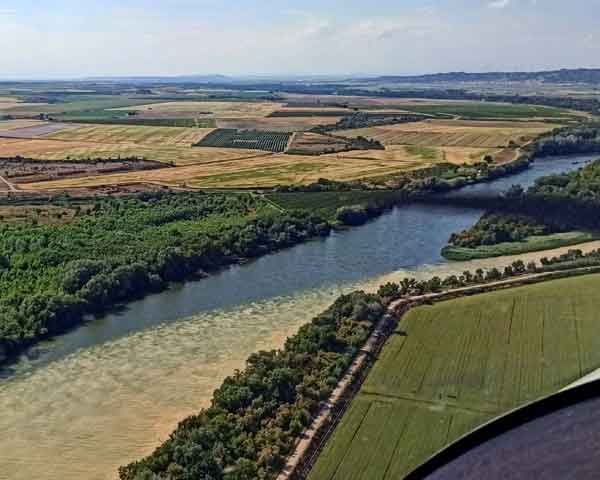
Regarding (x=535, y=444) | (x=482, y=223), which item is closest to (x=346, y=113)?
(x=482, y=223)

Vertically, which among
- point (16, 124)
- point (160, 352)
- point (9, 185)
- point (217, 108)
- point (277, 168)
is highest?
point (217, 108)

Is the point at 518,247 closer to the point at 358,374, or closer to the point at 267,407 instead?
the point at 358,374

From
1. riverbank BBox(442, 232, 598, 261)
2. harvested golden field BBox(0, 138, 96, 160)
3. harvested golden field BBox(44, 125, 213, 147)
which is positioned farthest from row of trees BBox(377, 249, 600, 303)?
harvested golden field BBox(44, 125, 213, 147)

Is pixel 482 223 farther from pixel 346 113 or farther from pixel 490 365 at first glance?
pixel 346 113

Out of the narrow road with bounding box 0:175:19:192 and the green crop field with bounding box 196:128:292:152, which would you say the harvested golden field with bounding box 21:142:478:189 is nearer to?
the narrow road with bounding box 0:175:19:192

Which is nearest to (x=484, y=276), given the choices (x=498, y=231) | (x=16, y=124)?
(x=498, y=231)

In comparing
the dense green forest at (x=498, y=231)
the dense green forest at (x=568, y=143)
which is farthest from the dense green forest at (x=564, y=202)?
the dense green forest at (x=568, y=143)
